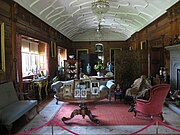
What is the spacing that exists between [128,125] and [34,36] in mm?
4522

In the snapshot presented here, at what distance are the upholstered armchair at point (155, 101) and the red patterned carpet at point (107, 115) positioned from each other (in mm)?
250

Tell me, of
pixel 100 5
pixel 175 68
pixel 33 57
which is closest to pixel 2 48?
pixel 100 5

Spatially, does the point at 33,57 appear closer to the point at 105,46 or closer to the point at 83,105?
the point at 83,105

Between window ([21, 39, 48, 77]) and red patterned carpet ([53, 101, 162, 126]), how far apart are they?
257 centimetres

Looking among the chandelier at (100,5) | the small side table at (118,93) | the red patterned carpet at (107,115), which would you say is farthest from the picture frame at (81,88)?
the small side table at (118,93)

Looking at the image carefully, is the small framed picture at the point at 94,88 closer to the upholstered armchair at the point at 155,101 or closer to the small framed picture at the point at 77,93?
the small framed picture at the point at 77,93

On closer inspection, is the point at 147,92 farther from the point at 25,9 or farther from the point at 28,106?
the point at 25,9

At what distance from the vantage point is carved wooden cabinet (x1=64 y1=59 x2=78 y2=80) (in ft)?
41.1

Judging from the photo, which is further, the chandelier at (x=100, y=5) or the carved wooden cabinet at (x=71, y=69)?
the carved wooden cabinet at (x=71, y=69)

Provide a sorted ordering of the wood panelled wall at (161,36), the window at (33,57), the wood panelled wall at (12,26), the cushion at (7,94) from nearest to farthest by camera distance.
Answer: the cushion at (7,94) < the wood panelled wall at (12,26) < the wood panelled wall at (161,36) < the window at (33,57)

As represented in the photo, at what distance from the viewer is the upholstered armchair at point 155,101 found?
480 cm

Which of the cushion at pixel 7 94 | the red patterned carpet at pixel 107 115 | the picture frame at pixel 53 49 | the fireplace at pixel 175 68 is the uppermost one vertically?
the picture frame at pixel 53 49

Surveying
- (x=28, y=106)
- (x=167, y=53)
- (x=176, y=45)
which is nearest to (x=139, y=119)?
(x=176, y=45)

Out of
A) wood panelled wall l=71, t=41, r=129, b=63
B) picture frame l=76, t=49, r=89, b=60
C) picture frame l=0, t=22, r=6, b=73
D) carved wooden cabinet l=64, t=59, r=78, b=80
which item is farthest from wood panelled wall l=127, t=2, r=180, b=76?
picture frame l=76, t=49, r=89, b=60
